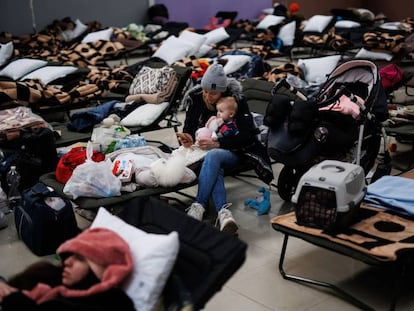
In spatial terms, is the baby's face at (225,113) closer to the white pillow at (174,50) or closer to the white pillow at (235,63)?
the white pillow at (235,63)

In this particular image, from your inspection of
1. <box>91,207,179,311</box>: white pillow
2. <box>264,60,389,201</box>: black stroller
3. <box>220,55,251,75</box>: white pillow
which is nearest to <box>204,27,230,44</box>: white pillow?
<box>220,55,251,75</box>: white pillow

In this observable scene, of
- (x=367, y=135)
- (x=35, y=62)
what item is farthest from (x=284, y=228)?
(x=35, y=62)

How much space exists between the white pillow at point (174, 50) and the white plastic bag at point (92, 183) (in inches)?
168

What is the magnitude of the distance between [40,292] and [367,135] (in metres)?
2.51

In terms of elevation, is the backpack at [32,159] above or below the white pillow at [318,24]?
above

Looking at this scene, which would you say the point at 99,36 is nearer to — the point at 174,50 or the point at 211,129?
the point at 174,50

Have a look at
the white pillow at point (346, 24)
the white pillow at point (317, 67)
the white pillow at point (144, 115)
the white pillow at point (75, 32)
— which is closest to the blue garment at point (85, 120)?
the white pillow at point (144, 115)

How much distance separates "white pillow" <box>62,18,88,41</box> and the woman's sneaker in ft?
23.4

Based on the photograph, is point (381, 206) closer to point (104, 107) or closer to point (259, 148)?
point (259, 148)

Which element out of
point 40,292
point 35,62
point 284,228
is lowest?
point 35,62

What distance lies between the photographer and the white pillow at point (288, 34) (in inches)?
377

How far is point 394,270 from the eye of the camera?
3.28 m

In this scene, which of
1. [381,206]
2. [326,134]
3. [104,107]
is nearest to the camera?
[381,206]

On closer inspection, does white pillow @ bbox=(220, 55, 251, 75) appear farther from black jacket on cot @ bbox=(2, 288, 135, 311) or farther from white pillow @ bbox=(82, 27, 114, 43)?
black jacket on cot @ bbox=(2, 288, 135, 311)
